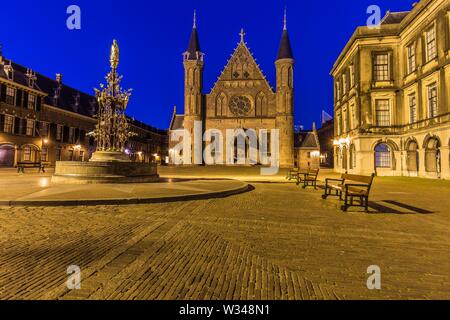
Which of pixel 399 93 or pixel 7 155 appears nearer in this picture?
pixel 399 93

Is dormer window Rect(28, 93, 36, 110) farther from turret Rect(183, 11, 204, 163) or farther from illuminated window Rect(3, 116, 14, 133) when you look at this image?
turret Rect(183, 11, 204, 163)

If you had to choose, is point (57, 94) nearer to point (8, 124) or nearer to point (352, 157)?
point (8, 124)

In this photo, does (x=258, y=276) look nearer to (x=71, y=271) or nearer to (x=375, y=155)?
(x=71, y=271)

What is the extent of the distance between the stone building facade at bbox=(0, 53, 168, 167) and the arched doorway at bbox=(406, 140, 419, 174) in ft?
137

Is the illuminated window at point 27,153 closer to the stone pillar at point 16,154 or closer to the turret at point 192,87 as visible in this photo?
the stone pillar at point 16,154

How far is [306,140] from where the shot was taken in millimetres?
56719

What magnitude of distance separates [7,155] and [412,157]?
145 ft

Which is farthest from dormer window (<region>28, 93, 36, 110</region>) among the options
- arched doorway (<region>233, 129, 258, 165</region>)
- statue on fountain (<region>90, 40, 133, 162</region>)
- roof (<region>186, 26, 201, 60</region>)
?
arched doorway (<region>233, 129, 258, 165</region>)

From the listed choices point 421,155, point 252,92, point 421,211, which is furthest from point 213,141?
point 421,211

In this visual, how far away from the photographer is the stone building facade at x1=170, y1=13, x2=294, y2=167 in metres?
46.2

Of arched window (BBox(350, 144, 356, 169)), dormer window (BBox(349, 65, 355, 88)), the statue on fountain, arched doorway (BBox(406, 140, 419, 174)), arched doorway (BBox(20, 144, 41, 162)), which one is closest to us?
the statue on fountain

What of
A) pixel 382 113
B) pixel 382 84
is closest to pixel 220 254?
Result: pixel 382 113

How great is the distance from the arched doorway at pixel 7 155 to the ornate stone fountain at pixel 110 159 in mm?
23877
